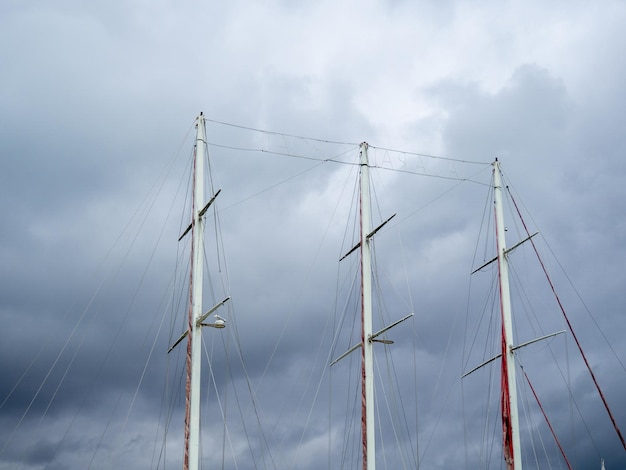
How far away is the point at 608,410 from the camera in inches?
2196

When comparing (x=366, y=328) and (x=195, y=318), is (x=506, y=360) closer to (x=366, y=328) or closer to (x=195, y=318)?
(x=366, y=328)

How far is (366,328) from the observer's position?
6438 cm

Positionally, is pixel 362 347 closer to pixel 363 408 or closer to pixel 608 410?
pixel 363 408

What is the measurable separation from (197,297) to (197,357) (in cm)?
362

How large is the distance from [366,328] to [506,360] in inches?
542

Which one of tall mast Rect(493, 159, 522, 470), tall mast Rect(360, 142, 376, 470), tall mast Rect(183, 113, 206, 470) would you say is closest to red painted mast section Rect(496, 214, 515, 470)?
tall mast Rect(493, 159, 522, 470)

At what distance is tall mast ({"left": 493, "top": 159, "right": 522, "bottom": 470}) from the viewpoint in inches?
2675

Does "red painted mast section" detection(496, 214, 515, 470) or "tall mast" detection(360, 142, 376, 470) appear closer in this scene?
"tall mast" detection(360, 142, 376, 470)

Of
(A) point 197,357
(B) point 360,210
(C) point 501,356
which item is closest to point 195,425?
(A) point 197,357

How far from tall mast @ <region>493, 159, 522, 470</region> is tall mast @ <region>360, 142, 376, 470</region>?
42.3 feet

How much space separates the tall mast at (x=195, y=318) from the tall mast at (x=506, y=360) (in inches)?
1088

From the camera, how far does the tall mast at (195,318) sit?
166 ft

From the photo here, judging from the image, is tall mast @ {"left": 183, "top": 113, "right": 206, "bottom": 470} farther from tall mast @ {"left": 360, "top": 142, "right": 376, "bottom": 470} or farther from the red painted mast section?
the red painted mast section

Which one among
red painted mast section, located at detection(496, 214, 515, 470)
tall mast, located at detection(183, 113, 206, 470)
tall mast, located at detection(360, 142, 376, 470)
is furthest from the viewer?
red painted mast section, located at detection(496, 214, 515, 470)
